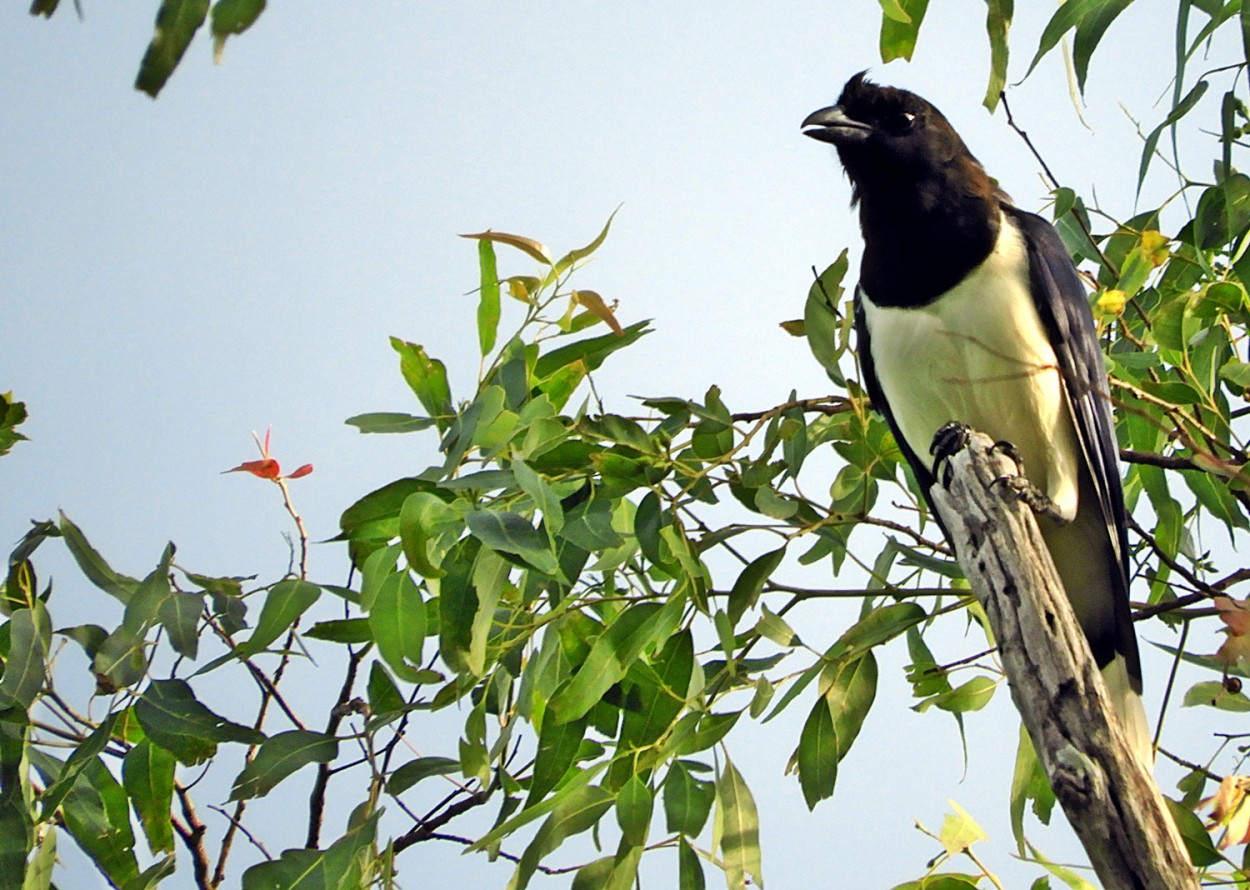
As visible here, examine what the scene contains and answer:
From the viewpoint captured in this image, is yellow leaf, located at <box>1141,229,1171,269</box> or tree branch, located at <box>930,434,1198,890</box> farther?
yellow leaf, located at <box>1141,229,1171,269</box>

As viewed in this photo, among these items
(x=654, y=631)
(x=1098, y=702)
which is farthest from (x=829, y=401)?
(x=1098, y=702)

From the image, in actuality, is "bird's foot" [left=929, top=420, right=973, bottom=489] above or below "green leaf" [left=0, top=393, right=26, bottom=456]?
below

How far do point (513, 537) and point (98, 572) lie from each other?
33.0 inches

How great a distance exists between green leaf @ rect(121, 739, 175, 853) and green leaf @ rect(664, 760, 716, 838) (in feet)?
2.56

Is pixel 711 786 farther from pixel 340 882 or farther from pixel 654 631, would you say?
pixel 340 882

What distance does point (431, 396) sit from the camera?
1.90 m

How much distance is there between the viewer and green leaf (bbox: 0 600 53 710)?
1.85 metres

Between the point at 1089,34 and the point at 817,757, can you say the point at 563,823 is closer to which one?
the point at 817,757

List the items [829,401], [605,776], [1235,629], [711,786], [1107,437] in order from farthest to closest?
[1107,437] → [829,401] → [711,786] → [605,776] → [1235,629]

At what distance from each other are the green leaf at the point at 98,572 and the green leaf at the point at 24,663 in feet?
0.46

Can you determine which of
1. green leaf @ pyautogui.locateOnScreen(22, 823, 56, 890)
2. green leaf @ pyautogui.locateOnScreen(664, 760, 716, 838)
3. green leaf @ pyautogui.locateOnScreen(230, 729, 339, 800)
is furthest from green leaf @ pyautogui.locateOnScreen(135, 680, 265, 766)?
green leaf @ pyautogui.locateOnScreen(664, 760, 716, 838)

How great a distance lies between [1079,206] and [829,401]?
0.57 metres

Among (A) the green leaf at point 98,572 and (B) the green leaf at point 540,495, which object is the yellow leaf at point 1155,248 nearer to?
(B) the green leaf at point 540,495

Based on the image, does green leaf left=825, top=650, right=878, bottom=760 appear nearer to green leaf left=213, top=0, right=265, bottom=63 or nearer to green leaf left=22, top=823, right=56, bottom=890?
green leaf left=22, top=823, right=56, bottom=890
